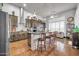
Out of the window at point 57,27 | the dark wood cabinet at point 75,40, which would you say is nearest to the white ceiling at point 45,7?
the window at point 57,27

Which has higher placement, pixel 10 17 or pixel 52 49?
pixel 10 17

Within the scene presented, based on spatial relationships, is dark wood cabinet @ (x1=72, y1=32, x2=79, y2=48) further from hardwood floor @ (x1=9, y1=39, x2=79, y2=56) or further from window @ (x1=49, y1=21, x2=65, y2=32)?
window @ (x1=49, y1=21, x2=65, y2=32)

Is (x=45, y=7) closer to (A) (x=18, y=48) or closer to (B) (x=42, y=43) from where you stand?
(B) (x=42, y=43)

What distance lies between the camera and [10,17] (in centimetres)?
259

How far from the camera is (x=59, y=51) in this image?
2666mm

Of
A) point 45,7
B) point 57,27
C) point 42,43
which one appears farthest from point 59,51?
point 45,7

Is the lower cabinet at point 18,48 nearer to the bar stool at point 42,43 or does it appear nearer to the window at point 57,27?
the bar stool at point 42,43

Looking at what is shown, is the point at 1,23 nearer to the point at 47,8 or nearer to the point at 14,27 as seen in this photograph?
the point at 14,27

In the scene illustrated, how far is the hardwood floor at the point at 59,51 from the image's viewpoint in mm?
2629

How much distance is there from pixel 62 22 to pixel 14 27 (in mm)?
1044

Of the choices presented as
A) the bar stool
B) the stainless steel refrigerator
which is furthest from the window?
the stainless steel refrigerator

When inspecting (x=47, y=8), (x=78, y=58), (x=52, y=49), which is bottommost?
(x=78, y=58)

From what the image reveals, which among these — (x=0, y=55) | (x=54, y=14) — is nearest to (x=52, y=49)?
(x=54, y=14)

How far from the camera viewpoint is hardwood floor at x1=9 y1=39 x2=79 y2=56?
2.63 m
